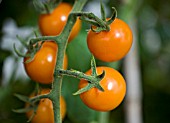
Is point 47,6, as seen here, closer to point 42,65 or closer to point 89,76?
point 42,65

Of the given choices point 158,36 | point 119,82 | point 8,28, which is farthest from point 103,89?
point 158,36

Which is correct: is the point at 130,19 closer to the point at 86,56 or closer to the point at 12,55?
the point at 86,56

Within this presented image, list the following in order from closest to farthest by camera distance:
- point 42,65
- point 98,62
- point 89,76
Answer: point 89,76 → point 42,65 → point 98,62

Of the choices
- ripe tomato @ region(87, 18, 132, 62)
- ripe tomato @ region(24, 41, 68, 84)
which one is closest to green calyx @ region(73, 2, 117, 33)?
ripe tomato @ region(87, 18, 132, 62)

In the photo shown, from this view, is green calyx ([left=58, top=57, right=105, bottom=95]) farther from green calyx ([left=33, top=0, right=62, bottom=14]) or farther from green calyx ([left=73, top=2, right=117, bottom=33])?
green calyx ([left=33, top=0, right=62, bottom=14])

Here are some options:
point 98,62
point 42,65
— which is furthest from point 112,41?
point 98,62

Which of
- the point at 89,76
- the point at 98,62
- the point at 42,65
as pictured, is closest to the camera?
the point at 89,76
